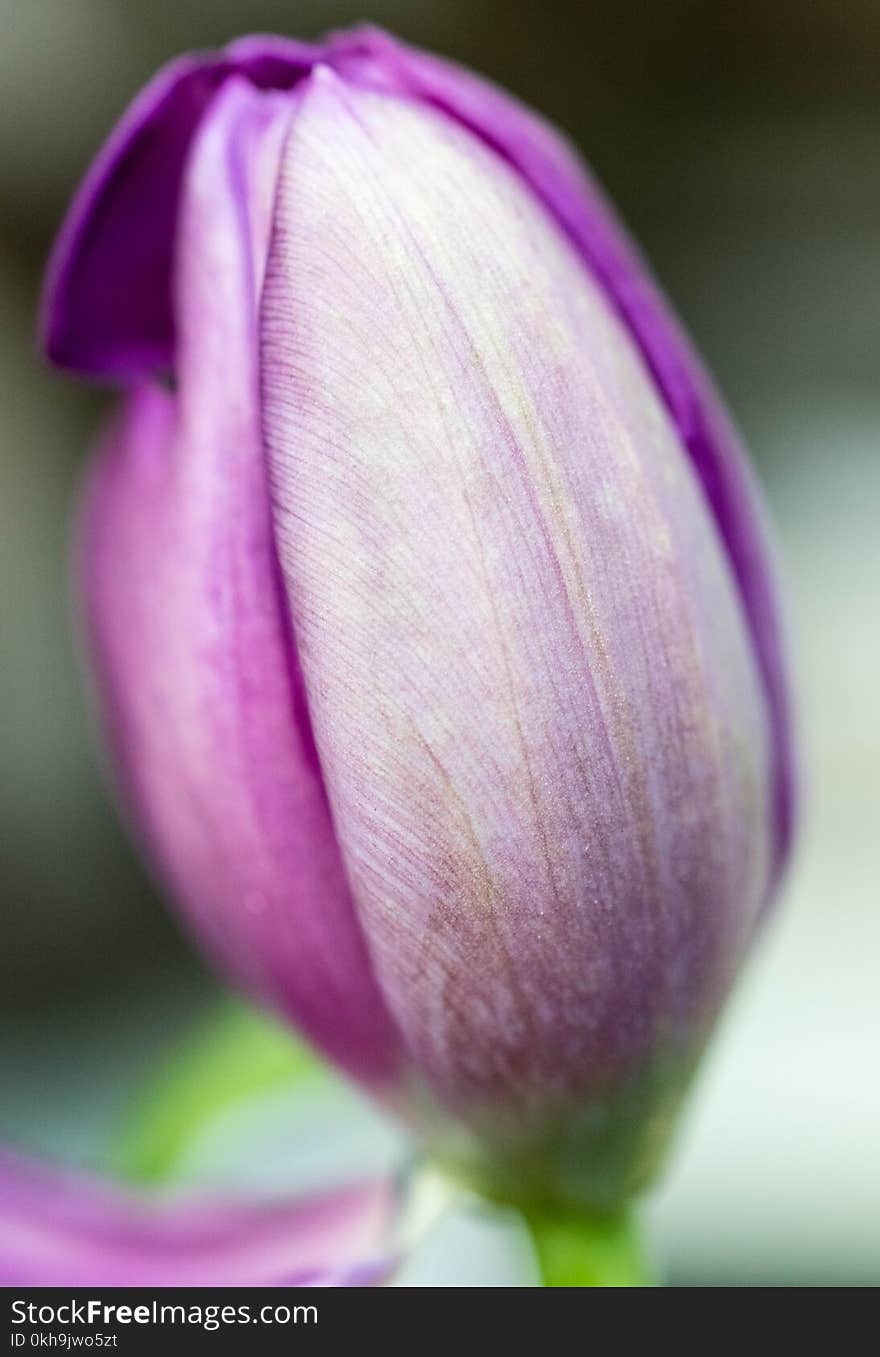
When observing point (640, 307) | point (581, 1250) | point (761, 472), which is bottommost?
point (581, 1250)

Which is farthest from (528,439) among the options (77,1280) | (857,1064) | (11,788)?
(11,788)

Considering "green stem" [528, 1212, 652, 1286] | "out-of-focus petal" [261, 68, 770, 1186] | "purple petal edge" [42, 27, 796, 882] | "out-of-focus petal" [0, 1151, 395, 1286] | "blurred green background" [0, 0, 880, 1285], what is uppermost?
"blurred green background" [0, 0, 880, 1285]

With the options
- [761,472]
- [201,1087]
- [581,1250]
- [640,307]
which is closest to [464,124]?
[640,307]

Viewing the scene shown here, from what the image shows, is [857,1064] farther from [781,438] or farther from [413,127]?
[413,127]

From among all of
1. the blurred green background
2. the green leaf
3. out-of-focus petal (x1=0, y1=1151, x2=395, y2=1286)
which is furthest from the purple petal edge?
the blurred green background

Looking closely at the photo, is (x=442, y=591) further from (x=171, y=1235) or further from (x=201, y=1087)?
(x=201, y=1087)

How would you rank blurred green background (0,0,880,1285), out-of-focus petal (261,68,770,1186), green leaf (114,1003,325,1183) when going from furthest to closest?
blurred green background (0,0,880,1285) → green leaf (114,1003,325,1183) → out-of-focus petal (261,68,770,1186)

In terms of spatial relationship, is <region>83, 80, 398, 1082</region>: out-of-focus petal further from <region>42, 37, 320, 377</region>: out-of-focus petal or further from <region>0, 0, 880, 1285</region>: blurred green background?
<region>0, 0, 880, 1285</region>: blurred green background
